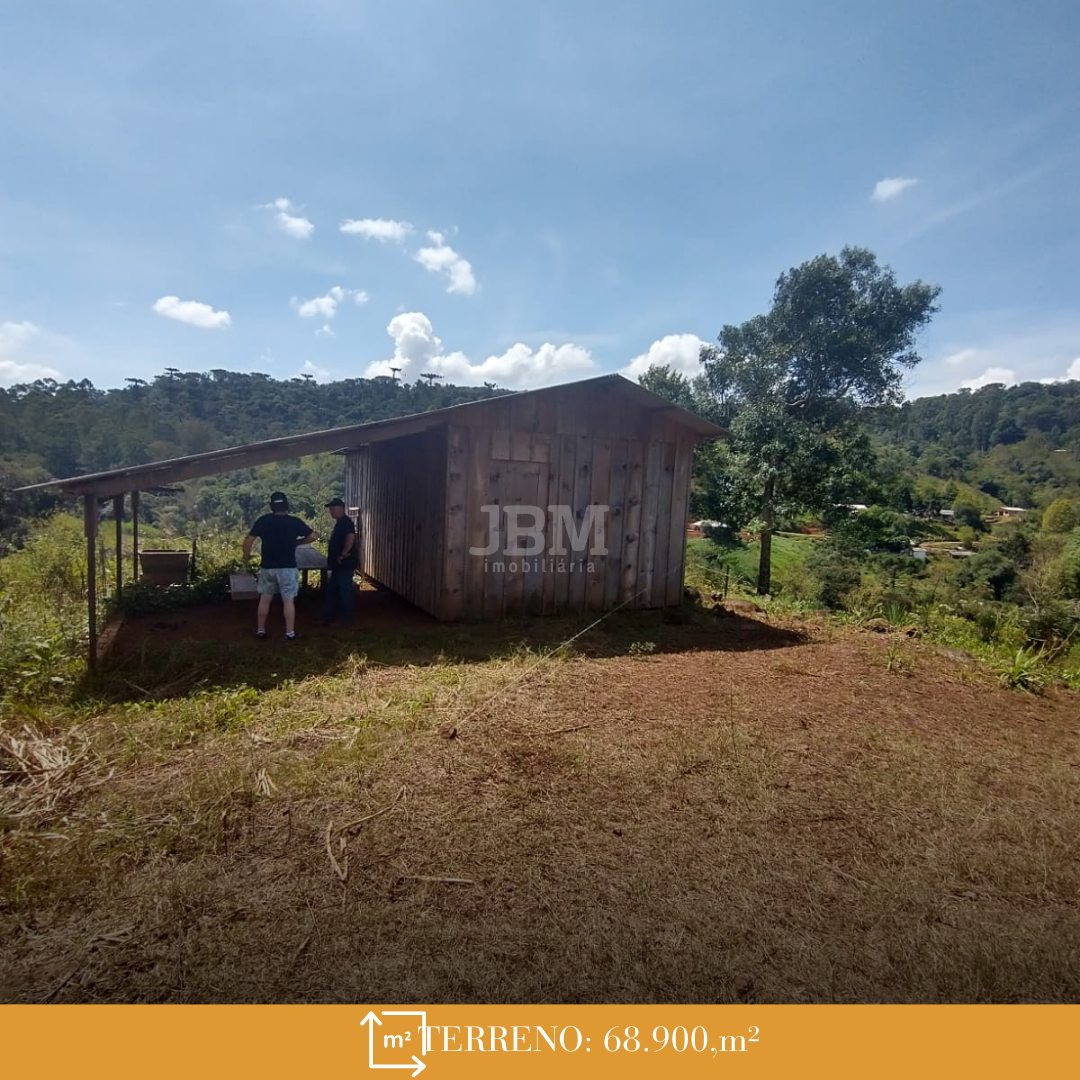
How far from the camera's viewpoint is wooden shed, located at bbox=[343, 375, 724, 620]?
7809 millimetres

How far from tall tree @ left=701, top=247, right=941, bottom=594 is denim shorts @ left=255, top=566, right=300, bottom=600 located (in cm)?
1243

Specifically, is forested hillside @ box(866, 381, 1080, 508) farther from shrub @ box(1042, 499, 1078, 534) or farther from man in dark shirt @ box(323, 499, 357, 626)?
man in dark shirt @ box(323, 499, 357, 626)

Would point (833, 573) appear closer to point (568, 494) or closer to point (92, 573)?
point (568, 494)

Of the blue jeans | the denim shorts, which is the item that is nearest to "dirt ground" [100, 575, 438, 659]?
the blue jeans

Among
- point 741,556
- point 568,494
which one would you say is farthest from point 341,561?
point 741,556

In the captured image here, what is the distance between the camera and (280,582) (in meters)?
6.69

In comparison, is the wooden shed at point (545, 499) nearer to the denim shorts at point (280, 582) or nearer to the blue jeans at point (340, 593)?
the blue jeans at point (340, 593)

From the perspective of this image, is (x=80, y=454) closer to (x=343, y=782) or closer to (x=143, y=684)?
(x=143, y=684)

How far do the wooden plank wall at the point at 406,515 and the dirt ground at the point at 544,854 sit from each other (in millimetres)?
3088

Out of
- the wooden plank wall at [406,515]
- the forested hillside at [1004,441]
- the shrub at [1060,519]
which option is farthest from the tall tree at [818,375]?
the forested hillside at [1004,441]

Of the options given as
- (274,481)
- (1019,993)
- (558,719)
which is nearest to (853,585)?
(558,719)

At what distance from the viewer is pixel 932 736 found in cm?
485

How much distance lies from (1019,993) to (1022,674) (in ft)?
17.5

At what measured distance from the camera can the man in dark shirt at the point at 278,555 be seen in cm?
660
